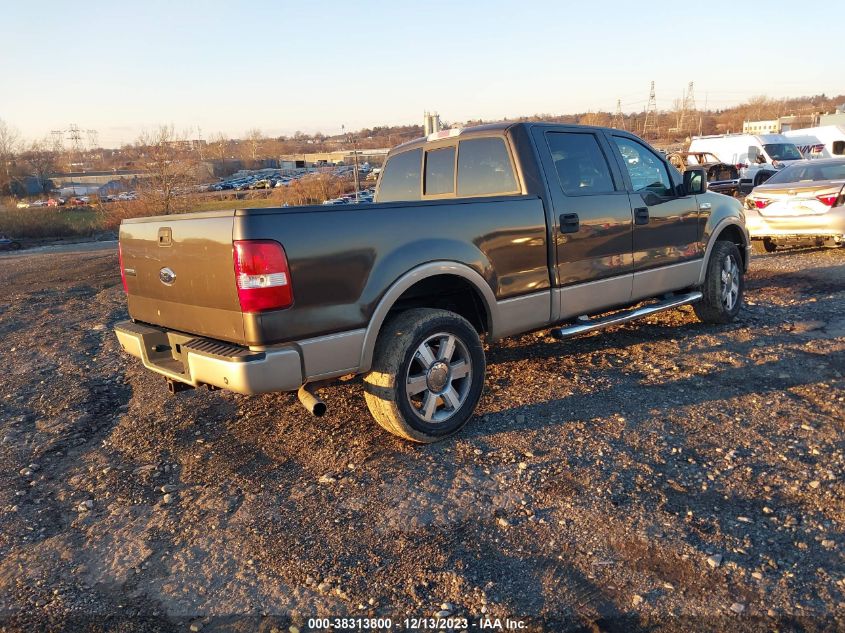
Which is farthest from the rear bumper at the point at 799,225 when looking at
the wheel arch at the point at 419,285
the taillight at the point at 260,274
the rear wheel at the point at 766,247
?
the taillight at the point at 260,274

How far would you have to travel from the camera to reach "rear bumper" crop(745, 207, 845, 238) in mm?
10172

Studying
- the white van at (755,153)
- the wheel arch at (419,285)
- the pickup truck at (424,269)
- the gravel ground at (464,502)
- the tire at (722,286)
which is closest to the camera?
the gravel ground at (464,502)

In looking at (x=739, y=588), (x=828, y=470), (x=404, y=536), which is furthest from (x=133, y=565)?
(x=828, y=470)

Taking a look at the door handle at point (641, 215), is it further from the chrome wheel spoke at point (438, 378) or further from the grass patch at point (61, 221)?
the grass patch at point (61, 221)

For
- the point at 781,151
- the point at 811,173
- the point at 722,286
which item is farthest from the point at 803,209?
the point at 781,151

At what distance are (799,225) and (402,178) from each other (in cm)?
769

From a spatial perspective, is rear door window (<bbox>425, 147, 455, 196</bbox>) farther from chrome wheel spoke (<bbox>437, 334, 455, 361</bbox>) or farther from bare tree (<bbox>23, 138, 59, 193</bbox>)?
bare tree (<bbox>23, 138, 59, 193</bbox>)

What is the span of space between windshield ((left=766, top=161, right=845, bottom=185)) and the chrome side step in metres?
7.06

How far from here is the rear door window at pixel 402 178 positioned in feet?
19.4

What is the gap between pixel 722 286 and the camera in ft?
21.1

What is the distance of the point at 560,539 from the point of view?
3.06 m

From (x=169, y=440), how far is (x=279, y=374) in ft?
4.98

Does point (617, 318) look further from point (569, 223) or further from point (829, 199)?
point (829, 199)

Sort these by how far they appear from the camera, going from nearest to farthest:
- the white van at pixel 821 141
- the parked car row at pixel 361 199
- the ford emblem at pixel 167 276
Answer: the ford emblem at pixel 167 276, the parked car row at pixel 361 199, the white van at pixel 821 141
